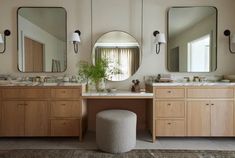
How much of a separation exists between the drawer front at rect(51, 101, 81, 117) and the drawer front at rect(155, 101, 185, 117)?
1.16m

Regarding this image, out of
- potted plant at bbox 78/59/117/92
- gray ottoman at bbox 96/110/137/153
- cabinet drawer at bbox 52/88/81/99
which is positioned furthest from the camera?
potted plant at bbox 78/59/117/92

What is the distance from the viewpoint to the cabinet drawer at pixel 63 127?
113 inches

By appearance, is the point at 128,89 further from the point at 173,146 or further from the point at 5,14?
the point at 5,14

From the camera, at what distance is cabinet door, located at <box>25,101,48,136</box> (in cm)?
285

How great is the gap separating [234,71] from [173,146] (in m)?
1.74

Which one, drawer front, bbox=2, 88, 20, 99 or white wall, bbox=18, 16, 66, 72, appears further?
white wall, bbox=18, 16, 66, 72

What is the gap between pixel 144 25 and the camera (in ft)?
11.1

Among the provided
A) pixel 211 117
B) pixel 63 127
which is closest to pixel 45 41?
pixel 63 127

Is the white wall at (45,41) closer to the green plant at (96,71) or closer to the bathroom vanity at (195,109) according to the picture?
the green plant at (96,71)

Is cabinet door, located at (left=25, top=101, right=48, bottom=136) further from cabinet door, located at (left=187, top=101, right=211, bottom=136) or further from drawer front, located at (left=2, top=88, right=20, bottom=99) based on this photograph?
cabinet door, located at (left=187, top=101, right=211, bottom=136)

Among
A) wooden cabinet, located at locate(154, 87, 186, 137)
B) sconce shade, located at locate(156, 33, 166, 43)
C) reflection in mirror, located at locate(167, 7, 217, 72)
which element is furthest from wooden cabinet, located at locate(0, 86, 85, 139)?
reflection in mirror, located at locate(167, 7, 217, 72)

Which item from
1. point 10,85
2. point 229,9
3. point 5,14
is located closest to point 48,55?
point 10,85

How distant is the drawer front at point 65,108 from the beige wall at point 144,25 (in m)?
0.72

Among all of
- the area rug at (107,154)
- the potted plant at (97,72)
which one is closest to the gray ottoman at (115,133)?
the area rug at (107,154)
